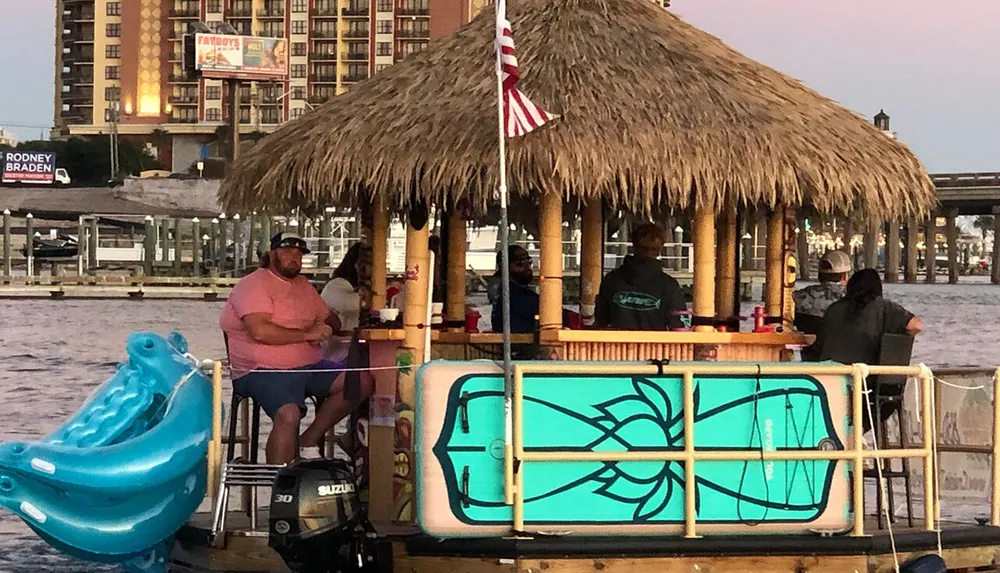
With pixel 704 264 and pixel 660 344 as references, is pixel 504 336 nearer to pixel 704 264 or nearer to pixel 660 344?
pixel 660 344

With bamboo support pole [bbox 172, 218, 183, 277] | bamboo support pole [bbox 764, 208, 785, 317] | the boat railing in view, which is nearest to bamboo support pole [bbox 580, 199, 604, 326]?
bamboo support pole [bbox 764, 208, 785, 317]

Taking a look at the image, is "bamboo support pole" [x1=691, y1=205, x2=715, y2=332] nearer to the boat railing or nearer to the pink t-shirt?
the boat railing

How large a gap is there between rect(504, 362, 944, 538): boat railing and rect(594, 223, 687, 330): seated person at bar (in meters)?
1.25

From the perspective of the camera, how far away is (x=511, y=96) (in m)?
8.75

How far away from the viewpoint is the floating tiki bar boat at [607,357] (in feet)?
28.8

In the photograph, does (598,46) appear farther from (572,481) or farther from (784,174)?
(572,481)

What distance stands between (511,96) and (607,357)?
1.71 meters

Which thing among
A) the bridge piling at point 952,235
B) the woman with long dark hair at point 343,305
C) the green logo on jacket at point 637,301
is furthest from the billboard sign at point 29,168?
the green logo on jacket at point 637,301

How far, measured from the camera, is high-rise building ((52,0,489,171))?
13225 cm

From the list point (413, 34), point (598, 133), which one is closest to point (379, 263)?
point (598, 133)

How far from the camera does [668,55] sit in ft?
32.7

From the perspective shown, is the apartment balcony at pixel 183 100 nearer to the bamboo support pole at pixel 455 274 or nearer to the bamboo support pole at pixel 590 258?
the bamboo support pole at pixel 590 258

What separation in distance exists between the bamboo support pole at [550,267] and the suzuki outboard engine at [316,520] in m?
1.45

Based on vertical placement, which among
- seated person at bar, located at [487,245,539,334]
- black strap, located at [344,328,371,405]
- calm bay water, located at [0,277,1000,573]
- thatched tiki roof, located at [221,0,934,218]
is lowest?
calm bay water, located at [0,277,1000,573]
